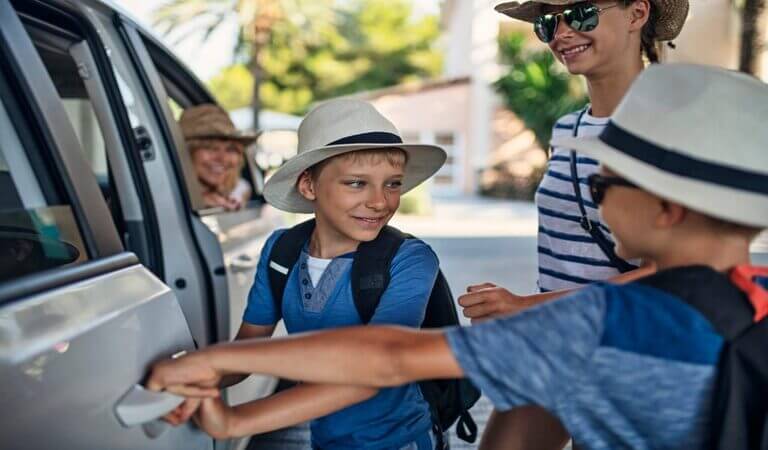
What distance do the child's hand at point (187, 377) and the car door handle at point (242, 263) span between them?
1797 millimetres

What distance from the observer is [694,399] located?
53.9 inches

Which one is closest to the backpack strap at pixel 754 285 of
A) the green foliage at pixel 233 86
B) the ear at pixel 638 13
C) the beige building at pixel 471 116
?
the ear at pixel 638 13

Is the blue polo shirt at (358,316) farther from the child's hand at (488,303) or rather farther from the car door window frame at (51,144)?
the car door window frame at (51,144)

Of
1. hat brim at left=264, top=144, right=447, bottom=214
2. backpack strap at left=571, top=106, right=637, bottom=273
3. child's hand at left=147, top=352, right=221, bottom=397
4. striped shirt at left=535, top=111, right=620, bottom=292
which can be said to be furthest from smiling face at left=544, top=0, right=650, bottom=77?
child's hand at left=147, top=352, right=221, bottom=397

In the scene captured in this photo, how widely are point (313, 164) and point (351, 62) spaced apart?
42.3 metres

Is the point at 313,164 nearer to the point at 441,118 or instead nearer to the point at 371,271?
the point at 371,271

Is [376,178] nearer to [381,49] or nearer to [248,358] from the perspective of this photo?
[248,358]

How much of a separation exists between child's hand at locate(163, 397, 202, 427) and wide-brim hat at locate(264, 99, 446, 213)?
0.77m

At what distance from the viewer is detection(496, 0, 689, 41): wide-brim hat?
7.67ft

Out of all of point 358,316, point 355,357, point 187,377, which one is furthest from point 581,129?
point 187,377

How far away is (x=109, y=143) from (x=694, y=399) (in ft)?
6.91

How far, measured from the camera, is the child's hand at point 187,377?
4.63 feet

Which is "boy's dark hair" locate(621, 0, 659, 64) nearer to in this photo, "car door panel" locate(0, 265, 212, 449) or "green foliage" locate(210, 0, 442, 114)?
"car door panel" locate(0, 265, 212, 449)

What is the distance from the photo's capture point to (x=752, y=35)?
9359mm
